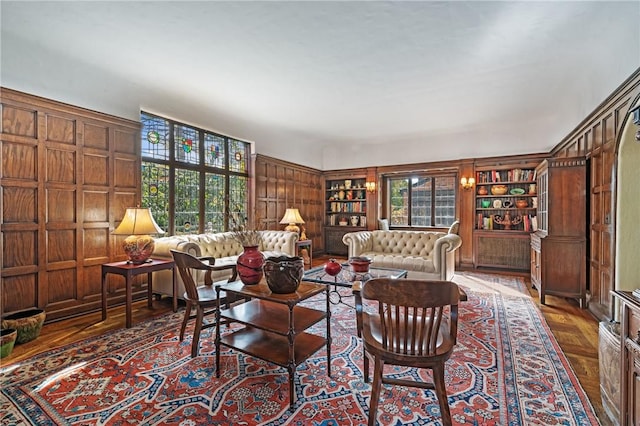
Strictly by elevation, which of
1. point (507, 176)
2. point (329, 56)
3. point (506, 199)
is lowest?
point (506, 199)

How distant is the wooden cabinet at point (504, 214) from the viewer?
593cm

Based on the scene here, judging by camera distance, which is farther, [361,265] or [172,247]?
[172,247]

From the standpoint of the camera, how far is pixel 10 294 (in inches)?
116

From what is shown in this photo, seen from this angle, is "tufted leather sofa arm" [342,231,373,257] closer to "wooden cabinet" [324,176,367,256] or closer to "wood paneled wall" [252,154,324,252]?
"wood paneled wall" [252,154,324,252]

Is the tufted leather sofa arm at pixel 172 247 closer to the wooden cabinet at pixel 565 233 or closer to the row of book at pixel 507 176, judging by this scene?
the wooden cabinet at pixel 565 233

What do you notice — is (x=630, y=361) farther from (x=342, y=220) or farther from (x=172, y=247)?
(x=342, y=220)

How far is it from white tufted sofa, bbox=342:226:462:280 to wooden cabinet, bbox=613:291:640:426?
9.44ft

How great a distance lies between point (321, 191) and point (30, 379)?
6.68 m

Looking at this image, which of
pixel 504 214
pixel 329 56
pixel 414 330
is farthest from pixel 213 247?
pixel 504 214

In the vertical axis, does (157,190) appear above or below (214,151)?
below

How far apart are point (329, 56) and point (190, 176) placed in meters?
2.97

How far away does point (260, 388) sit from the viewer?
2.01 m

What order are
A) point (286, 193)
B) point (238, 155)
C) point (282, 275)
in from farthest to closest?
point (286, 193)
point (238, 155)
point (282, 275)

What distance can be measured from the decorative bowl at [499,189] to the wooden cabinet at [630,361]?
16.9 feet
